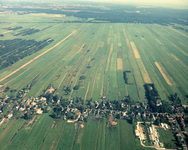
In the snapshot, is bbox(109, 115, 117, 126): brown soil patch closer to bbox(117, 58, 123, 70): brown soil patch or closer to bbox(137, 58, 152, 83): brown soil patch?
bbox(137, 58, 152, 83): brown soil patch

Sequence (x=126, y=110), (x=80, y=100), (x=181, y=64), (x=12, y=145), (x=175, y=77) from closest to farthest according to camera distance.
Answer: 1. (x=12, y=145)
2. (x=126, y=110)
3. (x=80, y=100)
4. (x=175, y=77)
5. (x=181, y=64)

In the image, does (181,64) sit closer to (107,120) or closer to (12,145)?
(107,120)

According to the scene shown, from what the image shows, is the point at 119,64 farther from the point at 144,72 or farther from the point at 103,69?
the point at 144,72

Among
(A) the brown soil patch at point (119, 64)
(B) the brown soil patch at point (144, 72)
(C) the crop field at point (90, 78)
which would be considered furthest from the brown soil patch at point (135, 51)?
(A) the brown soil patch at point (119, 64)

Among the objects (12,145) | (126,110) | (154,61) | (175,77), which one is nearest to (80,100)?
(126,110)

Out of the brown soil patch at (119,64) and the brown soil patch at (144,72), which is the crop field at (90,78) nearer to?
the brown soil patch at (144,72)

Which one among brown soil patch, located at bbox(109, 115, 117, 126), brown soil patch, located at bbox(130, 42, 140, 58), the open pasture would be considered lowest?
brown soil patch, located at bbox(109, 115, 117, 126)

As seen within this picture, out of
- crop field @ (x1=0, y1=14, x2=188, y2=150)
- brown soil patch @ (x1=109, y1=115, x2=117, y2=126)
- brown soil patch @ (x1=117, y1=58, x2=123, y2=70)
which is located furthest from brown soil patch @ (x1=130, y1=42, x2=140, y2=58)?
brown soil patch @ (x1=109, y1=115, x2=117, y2=126)

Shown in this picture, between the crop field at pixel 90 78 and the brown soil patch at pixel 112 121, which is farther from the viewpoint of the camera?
the brown soil patch at pixel 112 121
